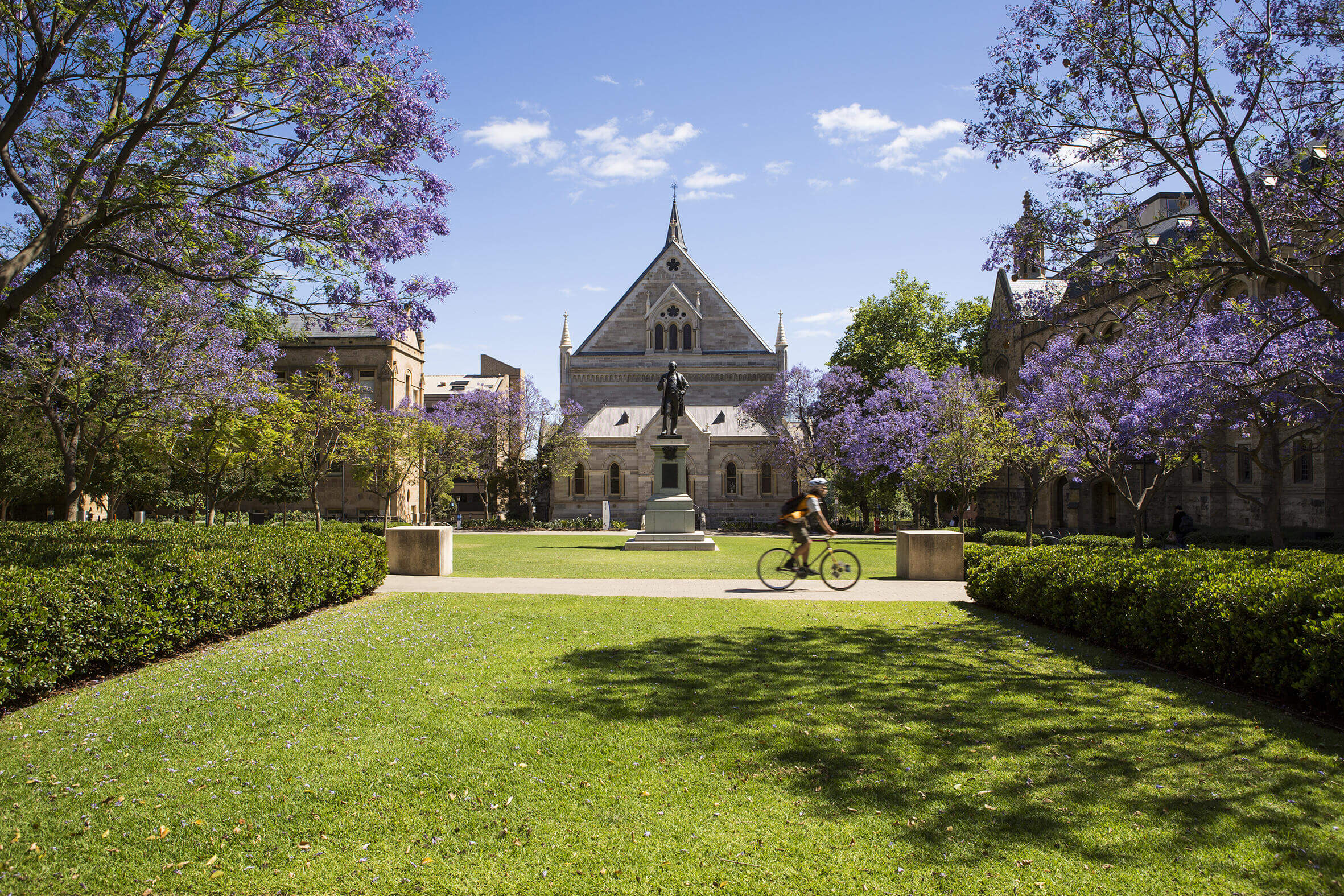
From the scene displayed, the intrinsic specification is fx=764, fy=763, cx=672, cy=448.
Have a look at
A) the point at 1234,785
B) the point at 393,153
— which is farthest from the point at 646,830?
the point at 393,153

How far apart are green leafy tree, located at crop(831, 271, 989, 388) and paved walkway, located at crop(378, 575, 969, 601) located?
3381 centimetres

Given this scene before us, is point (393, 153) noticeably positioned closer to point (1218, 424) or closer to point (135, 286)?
point (135, 286)

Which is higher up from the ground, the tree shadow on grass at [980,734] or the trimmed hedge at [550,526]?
the tree shadow on grass at [980,734]

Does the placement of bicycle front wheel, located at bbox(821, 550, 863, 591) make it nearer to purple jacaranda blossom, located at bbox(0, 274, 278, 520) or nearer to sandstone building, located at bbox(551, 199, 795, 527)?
purple jacaranda blossom, located at bbox(0, 274, 278, 520)

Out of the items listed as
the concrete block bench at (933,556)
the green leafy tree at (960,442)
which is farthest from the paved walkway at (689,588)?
the green leafy tree at (960,442)

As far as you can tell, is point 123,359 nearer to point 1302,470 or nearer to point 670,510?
point 670,510

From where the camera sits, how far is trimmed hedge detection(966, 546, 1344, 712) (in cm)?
675

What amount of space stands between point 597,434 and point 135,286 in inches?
1423

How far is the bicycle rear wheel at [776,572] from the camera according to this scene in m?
14.9

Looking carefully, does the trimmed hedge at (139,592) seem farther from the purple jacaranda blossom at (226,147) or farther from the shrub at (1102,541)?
the shrub at (1102,541)

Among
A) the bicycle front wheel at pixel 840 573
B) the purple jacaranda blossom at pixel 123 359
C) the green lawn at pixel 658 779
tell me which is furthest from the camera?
the purple jacaranda blossom at pixel 123 359

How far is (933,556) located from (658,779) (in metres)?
13.9

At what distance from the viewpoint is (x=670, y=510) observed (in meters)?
28.4

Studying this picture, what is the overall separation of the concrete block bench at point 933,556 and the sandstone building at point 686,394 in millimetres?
33444
